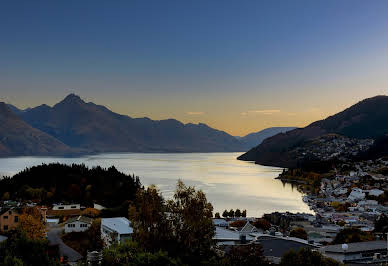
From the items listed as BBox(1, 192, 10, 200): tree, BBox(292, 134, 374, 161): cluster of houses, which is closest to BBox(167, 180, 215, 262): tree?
BBox(1, 192, 10, 200): tree

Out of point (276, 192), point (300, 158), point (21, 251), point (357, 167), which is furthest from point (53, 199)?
point (300, 158)

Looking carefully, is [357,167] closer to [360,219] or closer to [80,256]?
[360,219]

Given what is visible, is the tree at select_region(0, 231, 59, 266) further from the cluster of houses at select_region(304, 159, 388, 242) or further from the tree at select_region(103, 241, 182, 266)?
the cluster of houses at select_region(304, 159, 388, 242)

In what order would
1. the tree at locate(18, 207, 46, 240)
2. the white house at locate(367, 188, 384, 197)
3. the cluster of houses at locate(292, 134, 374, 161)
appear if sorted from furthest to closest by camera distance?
the cluster of houses at locate(292, 134, 374, 161)
the white house at locate(367, 188, 384, 197)
the tree at locate(18, 207, 46, 240)

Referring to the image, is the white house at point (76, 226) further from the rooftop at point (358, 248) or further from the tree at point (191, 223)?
the rooftop at point (358, 248)

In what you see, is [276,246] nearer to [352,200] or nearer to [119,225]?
[119,225]

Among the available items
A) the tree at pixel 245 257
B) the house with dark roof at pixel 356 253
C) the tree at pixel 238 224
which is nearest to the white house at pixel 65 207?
the tree at pixel 238 224
